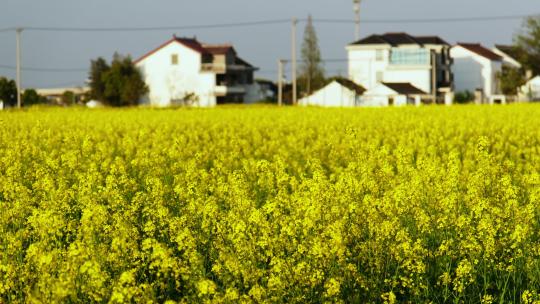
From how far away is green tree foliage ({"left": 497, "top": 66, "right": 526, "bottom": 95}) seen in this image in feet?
334

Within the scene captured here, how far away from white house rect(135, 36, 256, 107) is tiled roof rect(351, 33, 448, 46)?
16657 millimetres

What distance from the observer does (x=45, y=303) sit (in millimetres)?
5793

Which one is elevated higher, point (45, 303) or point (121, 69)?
point (121, 69)

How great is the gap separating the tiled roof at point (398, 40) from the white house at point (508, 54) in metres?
16.7

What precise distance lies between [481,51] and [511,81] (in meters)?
8.99

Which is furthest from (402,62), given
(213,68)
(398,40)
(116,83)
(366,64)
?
(116,83)

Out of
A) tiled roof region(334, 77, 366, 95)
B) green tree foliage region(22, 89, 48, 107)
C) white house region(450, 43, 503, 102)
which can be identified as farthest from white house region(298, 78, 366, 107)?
green tree foliage region(22, 89, 48, 107)

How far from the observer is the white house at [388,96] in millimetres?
87625

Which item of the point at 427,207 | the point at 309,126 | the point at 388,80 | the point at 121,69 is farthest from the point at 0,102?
the point at 427,207

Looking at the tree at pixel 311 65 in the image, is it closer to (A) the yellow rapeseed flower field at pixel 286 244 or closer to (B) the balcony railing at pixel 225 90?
(B) the balcony railing at pixel 225 90

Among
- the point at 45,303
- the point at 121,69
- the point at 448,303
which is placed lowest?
the point at 448,303

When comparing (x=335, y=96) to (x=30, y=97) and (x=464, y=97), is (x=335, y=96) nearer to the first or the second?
(x=464, y=97)

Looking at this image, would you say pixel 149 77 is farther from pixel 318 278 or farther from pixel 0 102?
pixel 318 278

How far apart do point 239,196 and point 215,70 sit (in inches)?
3134
